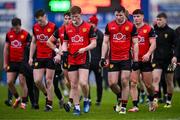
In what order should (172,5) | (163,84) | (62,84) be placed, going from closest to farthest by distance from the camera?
(163,84) → (62,84) → (172,5)

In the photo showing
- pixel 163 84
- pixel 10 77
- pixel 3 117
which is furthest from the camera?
pixel 163 84

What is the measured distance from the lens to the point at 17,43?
70.4ft

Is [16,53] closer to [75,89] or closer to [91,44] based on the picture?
[75,89]

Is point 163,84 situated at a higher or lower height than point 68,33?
lower

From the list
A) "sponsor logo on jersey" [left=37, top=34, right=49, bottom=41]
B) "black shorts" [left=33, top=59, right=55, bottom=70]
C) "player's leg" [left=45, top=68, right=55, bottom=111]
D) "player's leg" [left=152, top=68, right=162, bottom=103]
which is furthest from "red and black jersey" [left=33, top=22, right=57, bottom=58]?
"player's leg" [left=152, top=68, right=162, bottom=103]

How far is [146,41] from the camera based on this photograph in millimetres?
20047

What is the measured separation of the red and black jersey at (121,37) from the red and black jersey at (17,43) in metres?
3.19

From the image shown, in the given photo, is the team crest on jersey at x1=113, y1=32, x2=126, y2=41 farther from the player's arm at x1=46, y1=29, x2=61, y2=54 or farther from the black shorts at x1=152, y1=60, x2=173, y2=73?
the black shorts at x1=152, y1=60, x2=173, y2=73

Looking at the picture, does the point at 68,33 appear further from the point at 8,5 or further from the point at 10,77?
the point at 8,5

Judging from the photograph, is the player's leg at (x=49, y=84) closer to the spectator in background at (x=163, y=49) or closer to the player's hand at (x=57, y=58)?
the player's hand at (x=57, y=58)

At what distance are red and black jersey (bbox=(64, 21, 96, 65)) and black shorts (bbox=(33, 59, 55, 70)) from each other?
1.38 metres

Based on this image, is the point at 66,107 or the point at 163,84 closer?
the point at 66,107

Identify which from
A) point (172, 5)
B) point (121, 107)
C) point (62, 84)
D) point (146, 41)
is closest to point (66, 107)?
point (121, 107)

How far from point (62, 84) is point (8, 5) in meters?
10.7
